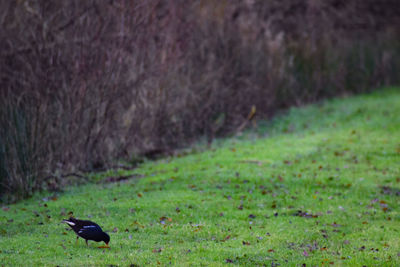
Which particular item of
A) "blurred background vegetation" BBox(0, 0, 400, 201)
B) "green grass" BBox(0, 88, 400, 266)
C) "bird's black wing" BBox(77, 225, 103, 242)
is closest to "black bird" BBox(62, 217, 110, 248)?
"bird's black wing" BBox(77, 225, 103, 242)

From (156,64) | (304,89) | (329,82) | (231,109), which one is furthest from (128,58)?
(329,82)

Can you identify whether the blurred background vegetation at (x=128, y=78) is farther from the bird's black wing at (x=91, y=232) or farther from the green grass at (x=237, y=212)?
the bird's black wing at (x=91, y=232)

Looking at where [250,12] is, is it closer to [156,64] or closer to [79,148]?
[156,64]

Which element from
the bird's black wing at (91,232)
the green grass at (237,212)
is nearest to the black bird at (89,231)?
the bird's black wing at (91,232)

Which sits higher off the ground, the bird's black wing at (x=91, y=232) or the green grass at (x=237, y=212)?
the bird's black wing at (x=91, y=232)

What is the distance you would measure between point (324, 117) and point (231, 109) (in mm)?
4895

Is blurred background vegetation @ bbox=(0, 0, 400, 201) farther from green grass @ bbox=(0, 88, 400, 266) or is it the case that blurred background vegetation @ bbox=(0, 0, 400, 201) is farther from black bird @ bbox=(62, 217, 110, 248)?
Answer: black bird @ bbox=(62, 217, 110, 248)

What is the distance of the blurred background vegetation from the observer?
480 inches

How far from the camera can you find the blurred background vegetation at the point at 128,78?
1219cm

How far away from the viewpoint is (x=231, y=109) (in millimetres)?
20250

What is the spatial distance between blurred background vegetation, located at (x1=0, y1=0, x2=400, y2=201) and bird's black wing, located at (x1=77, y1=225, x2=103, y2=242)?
4498 millimetres

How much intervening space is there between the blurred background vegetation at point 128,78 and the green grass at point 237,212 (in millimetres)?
1086

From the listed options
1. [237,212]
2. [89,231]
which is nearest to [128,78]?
[237,212]

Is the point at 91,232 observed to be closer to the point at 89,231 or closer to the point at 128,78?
the point at 89,231
